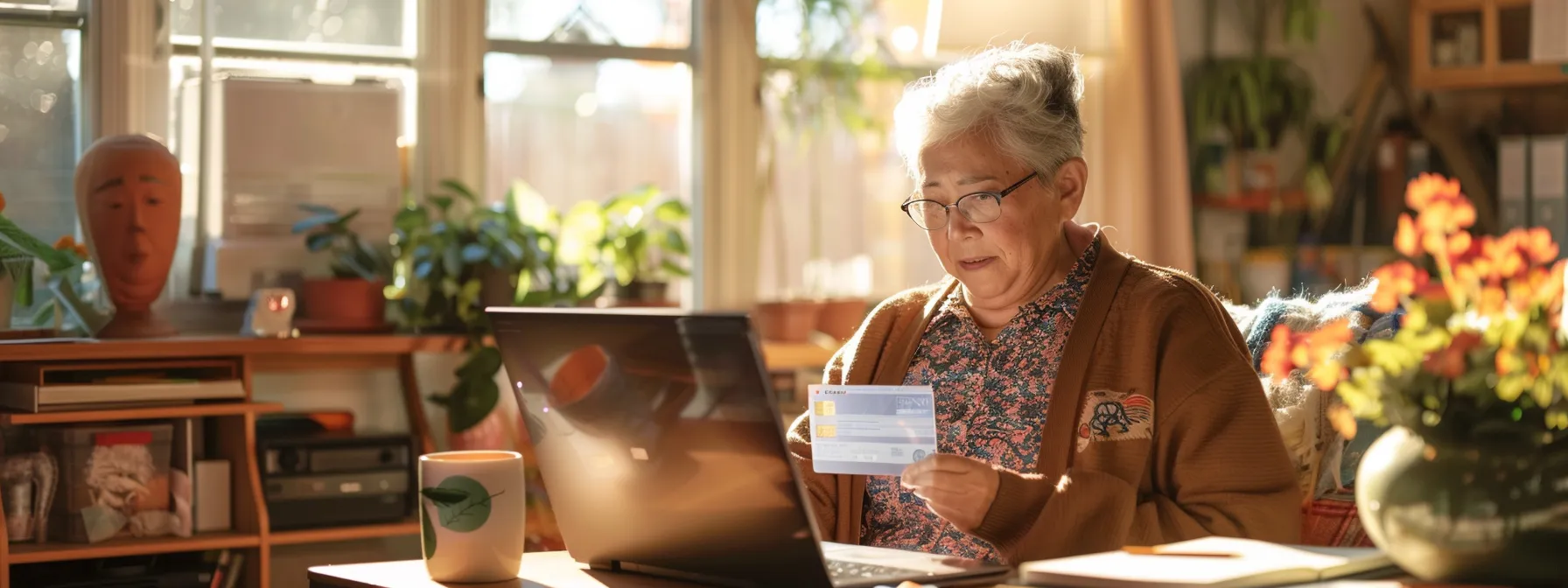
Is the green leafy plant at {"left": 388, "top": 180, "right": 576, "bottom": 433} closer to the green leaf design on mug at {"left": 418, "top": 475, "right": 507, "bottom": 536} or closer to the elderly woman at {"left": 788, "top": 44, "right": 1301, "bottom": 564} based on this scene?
the elderly woman at {"left": 788, "top": 44, "right": 1301, "bottom": 564}

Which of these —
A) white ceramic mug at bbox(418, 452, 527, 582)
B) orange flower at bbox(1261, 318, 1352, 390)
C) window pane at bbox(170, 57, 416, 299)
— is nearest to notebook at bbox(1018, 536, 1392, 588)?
orange flower at bbox(1261, 318, 1352, 390)

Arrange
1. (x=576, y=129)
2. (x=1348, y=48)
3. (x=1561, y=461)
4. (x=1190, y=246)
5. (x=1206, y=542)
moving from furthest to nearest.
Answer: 1. (x=1348, y=48)
2. (x=1190, y=246)
3. (x=576, y=129)
4. (x=1206, y=542)
5. (x=1561, y=461)

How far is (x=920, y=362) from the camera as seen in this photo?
198 centimetres

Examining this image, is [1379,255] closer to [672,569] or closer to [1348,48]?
[1348,48]

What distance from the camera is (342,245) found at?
3.43 meters

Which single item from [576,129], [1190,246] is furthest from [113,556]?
[1190,246]

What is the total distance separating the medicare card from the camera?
1.43 m

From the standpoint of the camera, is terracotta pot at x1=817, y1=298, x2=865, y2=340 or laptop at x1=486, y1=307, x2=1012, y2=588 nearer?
laptop at x1=486, y1=307, x2=1012, y2=588

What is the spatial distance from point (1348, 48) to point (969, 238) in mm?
3344

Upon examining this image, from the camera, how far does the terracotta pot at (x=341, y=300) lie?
324cm

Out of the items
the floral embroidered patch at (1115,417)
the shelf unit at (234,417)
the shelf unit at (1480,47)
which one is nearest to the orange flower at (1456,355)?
the floral embroidered patch at (1115,417)

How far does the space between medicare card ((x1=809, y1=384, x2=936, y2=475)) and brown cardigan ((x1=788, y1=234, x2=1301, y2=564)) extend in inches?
5.7

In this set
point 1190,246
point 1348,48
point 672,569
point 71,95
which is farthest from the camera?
point 1348,48

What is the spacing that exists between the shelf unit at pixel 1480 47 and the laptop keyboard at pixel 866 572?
3703mm
